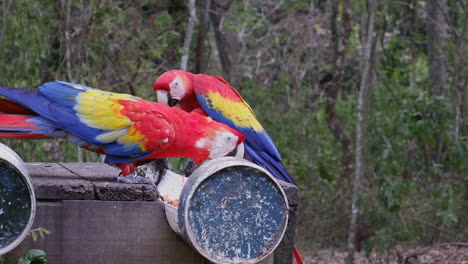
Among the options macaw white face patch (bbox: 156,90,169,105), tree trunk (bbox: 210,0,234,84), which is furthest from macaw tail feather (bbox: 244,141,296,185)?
tree trunk (bbox: 210,0,234,84)

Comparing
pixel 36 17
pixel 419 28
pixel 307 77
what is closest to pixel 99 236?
pixel 36 17

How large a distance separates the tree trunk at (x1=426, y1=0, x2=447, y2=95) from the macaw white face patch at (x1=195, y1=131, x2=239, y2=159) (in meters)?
3.61

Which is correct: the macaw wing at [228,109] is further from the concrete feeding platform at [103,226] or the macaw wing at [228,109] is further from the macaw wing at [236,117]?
the concrete feeding platform at [103,226]

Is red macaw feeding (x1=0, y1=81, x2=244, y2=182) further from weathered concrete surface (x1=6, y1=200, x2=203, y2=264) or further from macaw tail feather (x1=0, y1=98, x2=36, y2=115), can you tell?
weathered concrete surface (x1=6, y1=200, x2=203, y2=264)

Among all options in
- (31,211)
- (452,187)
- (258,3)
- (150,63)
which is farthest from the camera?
(258,3)

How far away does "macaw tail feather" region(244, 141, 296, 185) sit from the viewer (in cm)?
366

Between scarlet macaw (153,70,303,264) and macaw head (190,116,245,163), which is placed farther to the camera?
scarlet macaw (153,70,303,264)

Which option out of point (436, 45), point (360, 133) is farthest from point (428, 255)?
point (436, 45)

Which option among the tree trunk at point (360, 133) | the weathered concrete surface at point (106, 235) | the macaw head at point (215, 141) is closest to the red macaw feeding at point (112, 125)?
the macaw head at point (215, 141)

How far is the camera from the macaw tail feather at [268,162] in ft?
12.0

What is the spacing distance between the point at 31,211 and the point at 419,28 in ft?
22.4

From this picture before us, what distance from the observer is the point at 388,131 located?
5629 millimetres

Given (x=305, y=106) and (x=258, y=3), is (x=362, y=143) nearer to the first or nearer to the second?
(x=305, y=106)

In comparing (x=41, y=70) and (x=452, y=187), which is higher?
(x=41, y=70)
